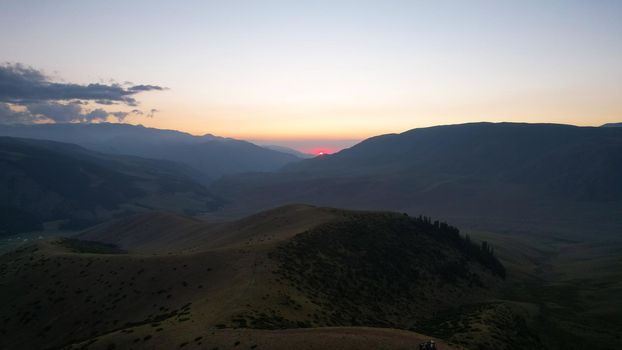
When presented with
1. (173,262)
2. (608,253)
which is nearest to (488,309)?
(173,262)

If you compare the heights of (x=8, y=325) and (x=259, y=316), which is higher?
(x=259, y=316)

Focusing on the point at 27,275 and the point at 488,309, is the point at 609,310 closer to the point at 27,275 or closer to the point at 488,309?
the point at 488,309

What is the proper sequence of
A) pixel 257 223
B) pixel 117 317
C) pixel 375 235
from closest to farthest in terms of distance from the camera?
pixel 117 317, pixel 375 235, pixel 257 223

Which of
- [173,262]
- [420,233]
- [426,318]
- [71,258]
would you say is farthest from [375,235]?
[71,258]

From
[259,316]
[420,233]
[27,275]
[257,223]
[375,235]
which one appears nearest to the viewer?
[259,316]

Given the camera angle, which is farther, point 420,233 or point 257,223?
point 257,223

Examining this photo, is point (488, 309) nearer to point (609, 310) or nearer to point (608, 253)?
point (609, 310)
